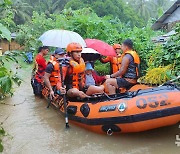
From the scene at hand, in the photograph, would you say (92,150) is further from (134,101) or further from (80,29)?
(80,29)

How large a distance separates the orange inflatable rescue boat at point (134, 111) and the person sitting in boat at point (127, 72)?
804 millimetres

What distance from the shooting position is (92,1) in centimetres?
2628

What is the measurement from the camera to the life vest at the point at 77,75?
5.07 metres

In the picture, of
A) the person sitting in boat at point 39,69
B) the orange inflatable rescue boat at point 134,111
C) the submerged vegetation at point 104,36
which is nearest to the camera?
the submerged vegetation at point 104,36

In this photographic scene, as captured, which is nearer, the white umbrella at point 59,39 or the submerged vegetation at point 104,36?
the submerged vegetation at point 104,36

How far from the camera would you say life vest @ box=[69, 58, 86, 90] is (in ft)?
16.6

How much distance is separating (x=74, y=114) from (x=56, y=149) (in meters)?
0.86

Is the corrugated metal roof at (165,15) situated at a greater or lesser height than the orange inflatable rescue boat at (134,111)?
greater

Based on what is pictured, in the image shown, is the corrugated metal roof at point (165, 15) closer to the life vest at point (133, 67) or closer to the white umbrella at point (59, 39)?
the white umbrella at point (59, 39)

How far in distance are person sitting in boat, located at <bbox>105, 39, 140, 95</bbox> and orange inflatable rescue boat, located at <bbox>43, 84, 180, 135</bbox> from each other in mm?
804

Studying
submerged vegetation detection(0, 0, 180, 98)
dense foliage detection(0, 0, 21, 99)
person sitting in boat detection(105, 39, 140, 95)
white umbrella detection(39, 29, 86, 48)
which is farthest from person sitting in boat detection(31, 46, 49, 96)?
dense foliage detection(0, 0, 21, 99)

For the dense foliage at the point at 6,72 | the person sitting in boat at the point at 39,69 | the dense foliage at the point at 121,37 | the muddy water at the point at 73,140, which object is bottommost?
the muddy water at the point at 73,140

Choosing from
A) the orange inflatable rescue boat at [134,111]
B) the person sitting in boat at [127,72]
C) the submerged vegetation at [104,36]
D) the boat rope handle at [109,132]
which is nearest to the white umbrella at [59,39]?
the submerged vegetation at [104,36]

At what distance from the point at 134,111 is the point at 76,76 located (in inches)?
61.4
